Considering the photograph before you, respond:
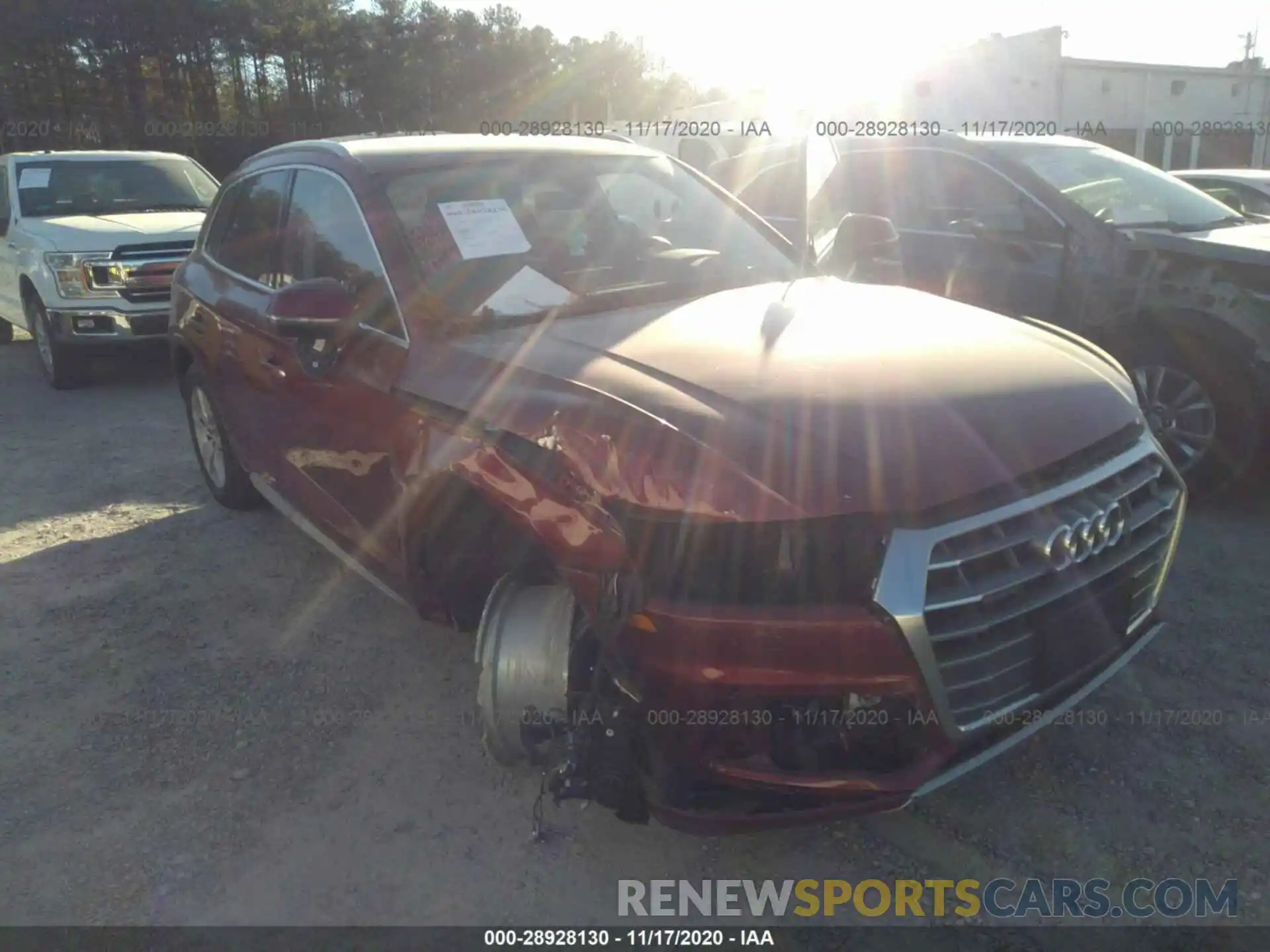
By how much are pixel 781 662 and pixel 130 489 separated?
4.88 meters

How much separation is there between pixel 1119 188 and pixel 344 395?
4.44m

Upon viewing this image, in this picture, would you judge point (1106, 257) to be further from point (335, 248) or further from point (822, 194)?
point (335, 248)

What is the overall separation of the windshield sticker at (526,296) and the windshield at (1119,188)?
335 centimetres

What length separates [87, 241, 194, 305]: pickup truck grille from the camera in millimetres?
8102

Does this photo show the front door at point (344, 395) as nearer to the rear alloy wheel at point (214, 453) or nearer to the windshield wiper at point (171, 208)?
the rear alloy wheel at point (214, 453)

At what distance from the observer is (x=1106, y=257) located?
5012 mm

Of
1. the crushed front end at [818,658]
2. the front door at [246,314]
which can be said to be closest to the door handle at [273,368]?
the front door at [246,314]

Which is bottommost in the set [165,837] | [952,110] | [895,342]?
[165,837]

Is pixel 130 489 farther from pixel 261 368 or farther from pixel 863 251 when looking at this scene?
pixel 863 251

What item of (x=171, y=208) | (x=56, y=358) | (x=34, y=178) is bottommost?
(x=56, y=358)

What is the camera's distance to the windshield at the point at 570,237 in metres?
3.17

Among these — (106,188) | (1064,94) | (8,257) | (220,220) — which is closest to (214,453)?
(220,220)

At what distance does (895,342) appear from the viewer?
279 centimetres

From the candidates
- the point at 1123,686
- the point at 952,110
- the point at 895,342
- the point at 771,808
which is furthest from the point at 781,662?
the point at 952,110
